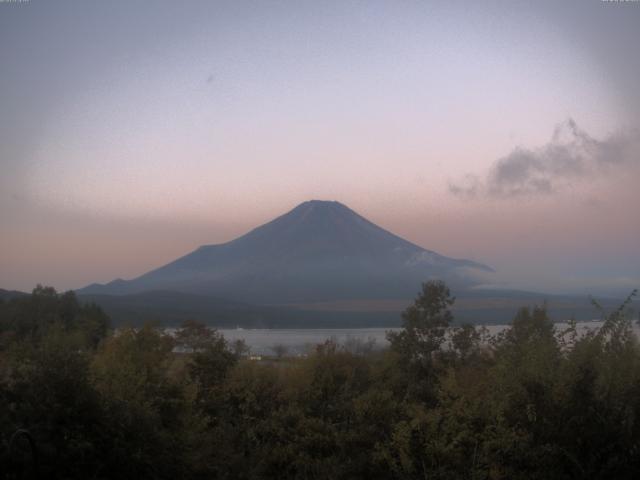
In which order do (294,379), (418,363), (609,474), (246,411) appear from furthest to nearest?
1. (418,363)
2. (294,379)
3. (246,411)
4. (609,474)

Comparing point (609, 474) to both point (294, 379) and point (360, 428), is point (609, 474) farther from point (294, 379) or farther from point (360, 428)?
point (294, 379)

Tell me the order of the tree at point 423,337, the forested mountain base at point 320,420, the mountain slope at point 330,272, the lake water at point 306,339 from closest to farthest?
the forested mountain base at point 320,420, the tree at point 423,337, the lake water at point 306,339, the mountain slope at point 330,272

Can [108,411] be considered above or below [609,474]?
above

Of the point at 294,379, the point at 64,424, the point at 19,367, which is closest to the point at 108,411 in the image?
the point at 64,424

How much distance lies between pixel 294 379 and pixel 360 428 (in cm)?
723

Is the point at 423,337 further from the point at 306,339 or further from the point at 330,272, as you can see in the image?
the point at 330,272

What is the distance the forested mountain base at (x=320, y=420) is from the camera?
1172cm

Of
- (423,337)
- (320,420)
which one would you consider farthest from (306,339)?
(320,420)

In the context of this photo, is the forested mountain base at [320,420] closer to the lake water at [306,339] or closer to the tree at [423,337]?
the tree at [423,337]

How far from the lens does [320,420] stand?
717 inches

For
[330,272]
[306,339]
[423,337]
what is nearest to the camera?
[423,337]

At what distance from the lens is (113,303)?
362 ft

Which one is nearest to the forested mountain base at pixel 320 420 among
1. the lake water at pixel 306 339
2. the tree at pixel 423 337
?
the tree at pixel 423 337

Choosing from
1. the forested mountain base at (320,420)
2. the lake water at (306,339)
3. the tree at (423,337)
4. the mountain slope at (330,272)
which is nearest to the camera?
the forested mountain base at (320,420)
